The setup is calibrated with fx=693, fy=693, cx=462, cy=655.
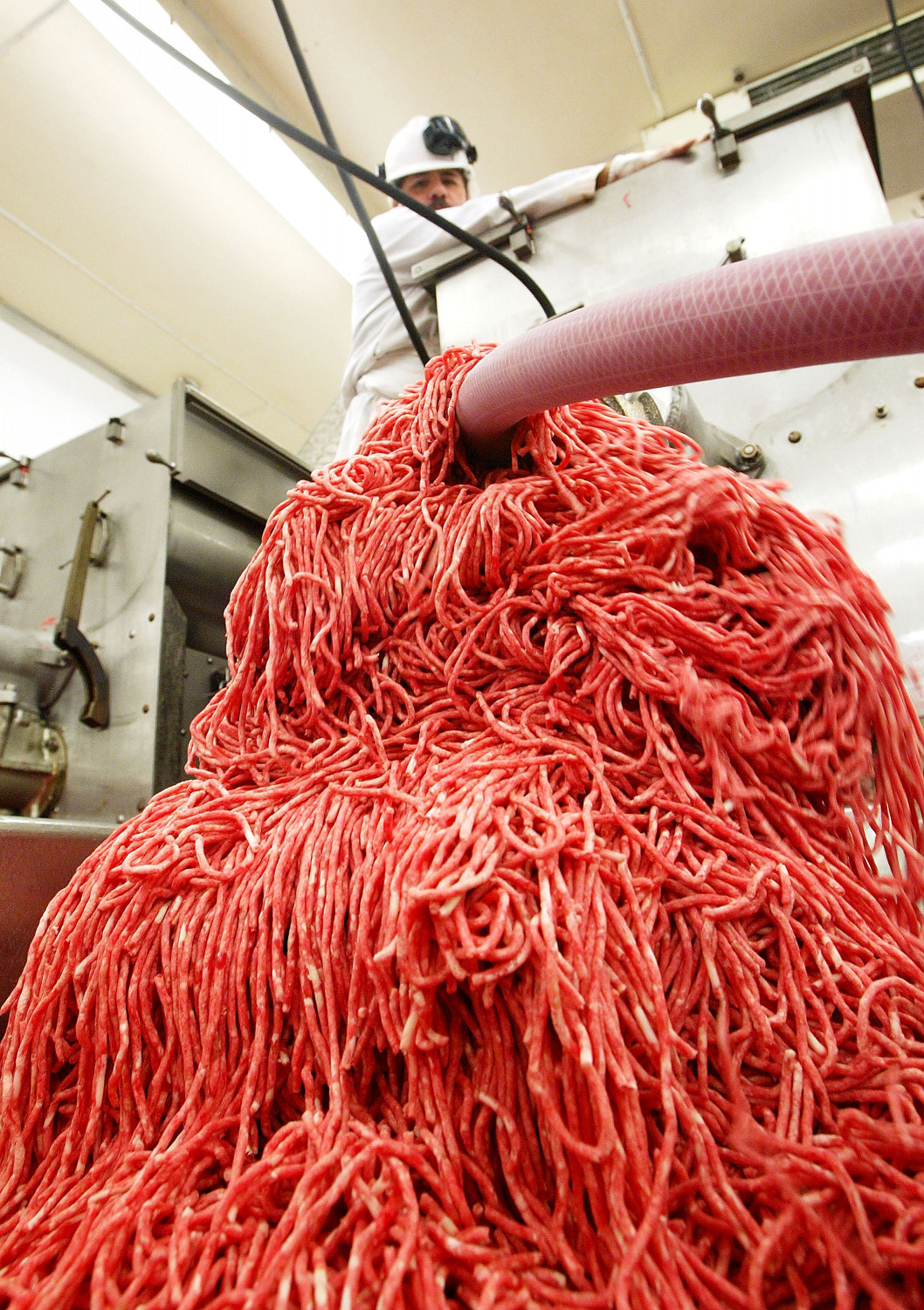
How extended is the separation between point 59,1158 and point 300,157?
2.54 m

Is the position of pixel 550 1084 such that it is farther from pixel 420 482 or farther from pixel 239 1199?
pixel 420 482

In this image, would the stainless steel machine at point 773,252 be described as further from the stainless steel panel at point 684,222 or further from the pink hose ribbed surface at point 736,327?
the pink hose ribbed surface at point 736,327

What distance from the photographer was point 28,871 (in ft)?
2.03

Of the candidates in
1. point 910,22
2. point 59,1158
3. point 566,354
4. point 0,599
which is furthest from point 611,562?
point 910,22

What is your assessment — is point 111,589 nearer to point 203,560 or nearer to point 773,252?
point 203,560

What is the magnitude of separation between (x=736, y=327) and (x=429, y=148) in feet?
4.37

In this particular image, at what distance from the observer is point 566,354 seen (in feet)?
1.62

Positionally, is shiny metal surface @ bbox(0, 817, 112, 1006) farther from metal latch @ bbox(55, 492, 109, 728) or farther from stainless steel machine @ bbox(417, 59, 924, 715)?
stainless steel machine @ bbox(417, 59, 924, 715)

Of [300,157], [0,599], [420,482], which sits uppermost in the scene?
[300,157]

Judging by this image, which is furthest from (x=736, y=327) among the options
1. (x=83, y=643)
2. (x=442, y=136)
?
(x=442, y=136)

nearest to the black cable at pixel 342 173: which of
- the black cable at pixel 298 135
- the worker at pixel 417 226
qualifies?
the black cable at pixel 298 135

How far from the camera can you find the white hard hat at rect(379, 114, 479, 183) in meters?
1.41

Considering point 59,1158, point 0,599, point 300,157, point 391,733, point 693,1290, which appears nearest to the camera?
point 693,1290

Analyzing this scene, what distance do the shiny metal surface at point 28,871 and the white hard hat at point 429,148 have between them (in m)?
1.38
